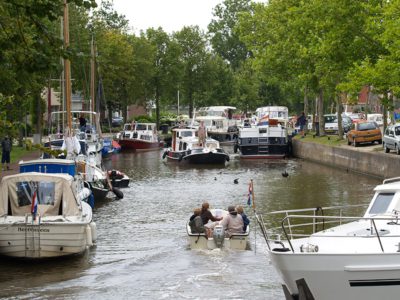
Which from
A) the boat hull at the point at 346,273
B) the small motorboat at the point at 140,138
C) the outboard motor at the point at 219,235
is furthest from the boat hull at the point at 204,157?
the boat hull at the point at 346,273

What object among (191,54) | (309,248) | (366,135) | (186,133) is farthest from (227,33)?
(309,248)

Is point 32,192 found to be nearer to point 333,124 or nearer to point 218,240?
point 218,240

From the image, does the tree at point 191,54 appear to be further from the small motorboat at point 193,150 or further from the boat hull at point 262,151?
the boat hull at point 262,151

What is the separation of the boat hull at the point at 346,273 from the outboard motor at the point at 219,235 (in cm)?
955

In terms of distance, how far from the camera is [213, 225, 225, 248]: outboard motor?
955 inches

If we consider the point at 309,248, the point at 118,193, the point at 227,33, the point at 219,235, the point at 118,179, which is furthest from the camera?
the point at 227,33

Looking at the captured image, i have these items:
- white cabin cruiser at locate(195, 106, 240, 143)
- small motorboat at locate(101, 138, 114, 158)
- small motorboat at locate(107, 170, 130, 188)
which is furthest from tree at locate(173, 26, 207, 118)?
small motorboat at locate(107, 170, 130, 188)

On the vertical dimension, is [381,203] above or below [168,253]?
above

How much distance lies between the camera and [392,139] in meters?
44.9

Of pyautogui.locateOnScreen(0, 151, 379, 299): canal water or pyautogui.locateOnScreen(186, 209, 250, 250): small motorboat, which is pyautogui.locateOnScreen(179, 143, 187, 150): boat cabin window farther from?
pyautogui.locateOnScreen(186, 209, 250, 250): small motorboat

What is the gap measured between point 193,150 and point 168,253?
34714mm

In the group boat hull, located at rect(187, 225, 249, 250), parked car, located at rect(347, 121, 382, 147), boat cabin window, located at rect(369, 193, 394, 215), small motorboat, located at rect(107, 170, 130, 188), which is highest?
parked car, located at rect(347, 121, 382, 147)

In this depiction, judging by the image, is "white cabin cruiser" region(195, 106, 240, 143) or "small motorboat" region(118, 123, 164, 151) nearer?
"small motorboat" region(118, 123, 164, 151)

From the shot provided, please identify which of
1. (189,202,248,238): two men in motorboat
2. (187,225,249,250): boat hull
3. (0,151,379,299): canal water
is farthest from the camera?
(189,202,248,238): two men in motorboat
